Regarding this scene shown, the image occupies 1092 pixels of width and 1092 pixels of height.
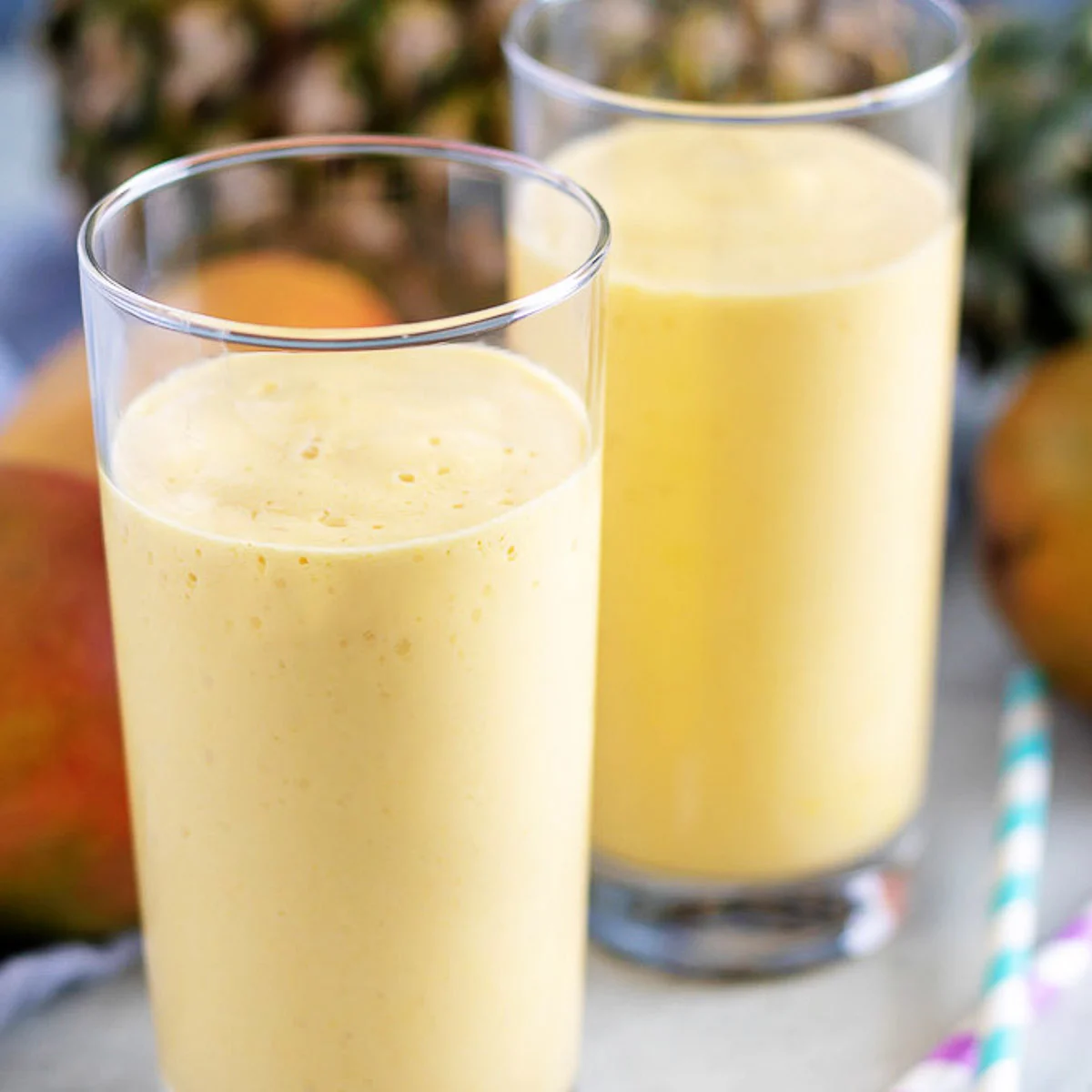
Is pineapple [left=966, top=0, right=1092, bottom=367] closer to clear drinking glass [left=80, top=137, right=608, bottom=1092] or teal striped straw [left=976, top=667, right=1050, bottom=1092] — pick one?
teal striped straw [left=976, top=667, right=1050, bottom=1092]

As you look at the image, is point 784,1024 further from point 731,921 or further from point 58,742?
point 58,742

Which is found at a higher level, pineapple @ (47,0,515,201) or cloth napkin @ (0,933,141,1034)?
pineapple @ (47,0,515,201)

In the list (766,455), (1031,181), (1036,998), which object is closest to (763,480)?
(766,455)

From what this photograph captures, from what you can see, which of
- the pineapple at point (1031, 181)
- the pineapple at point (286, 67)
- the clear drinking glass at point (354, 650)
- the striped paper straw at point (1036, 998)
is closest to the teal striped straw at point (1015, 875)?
the striped paper straw at point (1036, 998)

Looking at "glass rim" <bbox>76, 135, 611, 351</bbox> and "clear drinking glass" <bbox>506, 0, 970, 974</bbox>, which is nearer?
"glass rim" <bbox>76, 135, 611, 351</bbox>

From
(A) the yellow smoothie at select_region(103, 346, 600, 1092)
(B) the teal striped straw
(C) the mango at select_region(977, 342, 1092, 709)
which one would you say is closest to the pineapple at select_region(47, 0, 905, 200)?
(C) the mango at select_region(977, 342, 1092, 709)

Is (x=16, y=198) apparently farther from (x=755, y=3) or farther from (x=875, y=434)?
(x=875, y=434)
